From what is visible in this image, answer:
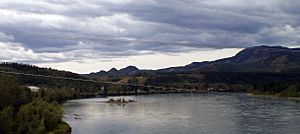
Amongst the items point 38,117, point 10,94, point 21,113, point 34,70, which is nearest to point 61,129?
point 38,117

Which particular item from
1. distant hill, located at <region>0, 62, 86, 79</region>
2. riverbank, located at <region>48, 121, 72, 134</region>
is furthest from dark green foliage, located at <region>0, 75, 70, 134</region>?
distant hill, located at <region>0, 62, 86, 79</region>

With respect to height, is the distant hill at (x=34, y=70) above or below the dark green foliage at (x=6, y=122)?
above

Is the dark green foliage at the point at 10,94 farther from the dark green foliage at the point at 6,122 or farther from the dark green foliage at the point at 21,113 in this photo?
the dark green foliage at the point at 6,122

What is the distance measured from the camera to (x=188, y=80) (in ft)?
403

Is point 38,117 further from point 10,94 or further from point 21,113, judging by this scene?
point 10,94

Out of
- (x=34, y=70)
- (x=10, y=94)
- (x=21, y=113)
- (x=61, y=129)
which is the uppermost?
(x=34, y=70)

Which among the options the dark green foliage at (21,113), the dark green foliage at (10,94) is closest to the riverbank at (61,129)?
the dark green foliage at (21,113)

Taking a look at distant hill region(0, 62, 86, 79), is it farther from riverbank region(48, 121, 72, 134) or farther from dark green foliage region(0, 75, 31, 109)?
riverbank region(48, 121, 72, 134)

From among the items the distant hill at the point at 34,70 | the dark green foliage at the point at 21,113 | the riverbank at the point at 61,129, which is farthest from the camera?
the distant hill at the point at 34,70

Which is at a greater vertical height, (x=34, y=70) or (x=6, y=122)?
(x=34, y=70)

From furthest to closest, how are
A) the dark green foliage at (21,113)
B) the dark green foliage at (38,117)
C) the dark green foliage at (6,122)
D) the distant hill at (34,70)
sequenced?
the distant hill at (34,70) → the dark green foliage at (38,117) → the dark green foliage at (21,113) → the dark green foliage at (6,122)

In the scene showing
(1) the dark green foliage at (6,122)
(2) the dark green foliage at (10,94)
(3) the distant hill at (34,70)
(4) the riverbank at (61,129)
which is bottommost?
(4) the riverbank at (61,129)

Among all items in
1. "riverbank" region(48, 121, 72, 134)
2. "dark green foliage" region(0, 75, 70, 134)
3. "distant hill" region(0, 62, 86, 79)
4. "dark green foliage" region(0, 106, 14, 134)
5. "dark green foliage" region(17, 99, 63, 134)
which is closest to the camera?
"dark green foliage" region(0, 106, 14, 134)

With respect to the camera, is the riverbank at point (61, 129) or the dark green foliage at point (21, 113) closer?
the dark green foliage at point (21, 113)
